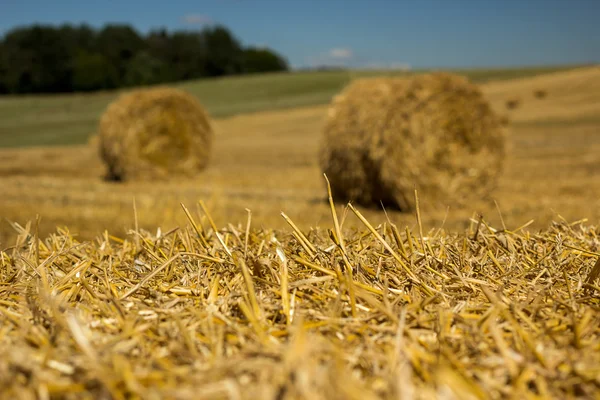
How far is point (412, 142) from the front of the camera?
26.2ft

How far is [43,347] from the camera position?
4.01 ft

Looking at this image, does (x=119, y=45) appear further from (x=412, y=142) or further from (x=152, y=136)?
(x=412, y=142)

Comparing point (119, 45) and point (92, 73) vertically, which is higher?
point (119, 45)

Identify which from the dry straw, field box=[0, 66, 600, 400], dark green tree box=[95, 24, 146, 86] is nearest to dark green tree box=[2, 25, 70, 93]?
dark green tree box=[95, 24, 146, 86]

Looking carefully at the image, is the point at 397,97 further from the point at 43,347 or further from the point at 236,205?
the point at 43,347

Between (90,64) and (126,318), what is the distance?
67.5 metres

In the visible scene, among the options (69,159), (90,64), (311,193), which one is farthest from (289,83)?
(311,193)

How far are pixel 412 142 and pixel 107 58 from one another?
66.0 metres

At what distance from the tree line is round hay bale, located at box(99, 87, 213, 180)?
5340 centimetres

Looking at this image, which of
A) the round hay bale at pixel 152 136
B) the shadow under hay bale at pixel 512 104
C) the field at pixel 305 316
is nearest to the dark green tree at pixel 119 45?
the shadow under hay bale at pixel 512 104

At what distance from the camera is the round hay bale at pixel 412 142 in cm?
783

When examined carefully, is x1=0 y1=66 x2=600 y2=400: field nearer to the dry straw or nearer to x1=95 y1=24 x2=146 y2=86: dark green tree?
the dry straw

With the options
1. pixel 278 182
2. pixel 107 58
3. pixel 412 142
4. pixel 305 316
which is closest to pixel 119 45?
pixel 107 58

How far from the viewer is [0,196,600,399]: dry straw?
110 centimetres
